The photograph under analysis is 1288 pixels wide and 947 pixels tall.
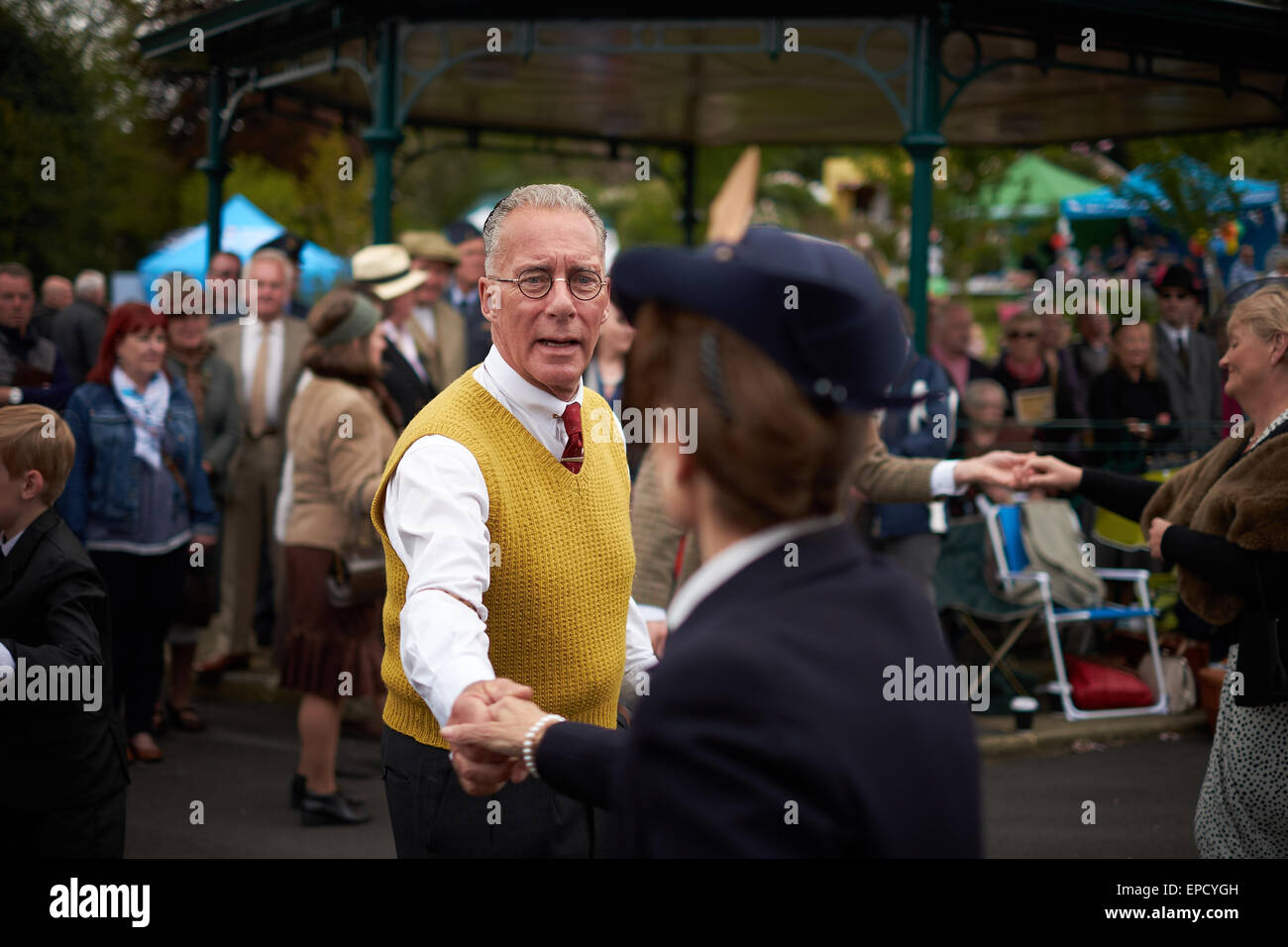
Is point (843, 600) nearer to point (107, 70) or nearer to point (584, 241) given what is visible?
point (584, 241)

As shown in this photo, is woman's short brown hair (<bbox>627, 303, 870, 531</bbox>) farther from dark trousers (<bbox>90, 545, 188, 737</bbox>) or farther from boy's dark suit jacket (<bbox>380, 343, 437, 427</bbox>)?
dark trousers (<bbox>90, 545, 188, 737</bbox>)

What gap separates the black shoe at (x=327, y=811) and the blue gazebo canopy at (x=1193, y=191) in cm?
1191

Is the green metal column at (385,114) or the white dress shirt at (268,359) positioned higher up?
the green metal column at (385,114)

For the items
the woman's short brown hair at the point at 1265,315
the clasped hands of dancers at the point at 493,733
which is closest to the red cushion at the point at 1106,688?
the woman's short brown hair at the point at 1265,315

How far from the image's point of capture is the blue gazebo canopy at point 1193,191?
1523cm

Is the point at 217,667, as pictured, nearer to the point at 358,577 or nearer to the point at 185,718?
the point at 185,718

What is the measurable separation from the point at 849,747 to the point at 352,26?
27.6 ft

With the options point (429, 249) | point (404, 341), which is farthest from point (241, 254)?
point (404, 341)

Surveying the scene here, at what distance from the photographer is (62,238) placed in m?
15.8

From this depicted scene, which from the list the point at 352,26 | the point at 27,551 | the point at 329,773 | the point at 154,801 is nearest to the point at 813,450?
the point at 27,551

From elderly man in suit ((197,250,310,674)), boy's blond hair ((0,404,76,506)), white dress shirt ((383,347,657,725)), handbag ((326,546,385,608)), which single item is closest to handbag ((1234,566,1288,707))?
white dress shirt ((383,347,657,725))

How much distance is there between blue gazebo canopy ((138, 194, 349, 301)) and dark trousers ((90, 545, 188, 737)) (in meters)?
12.1

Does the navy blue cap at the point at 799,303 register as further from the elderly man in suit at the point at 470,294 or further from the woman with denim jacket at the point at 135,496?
the elderly man in suit at the point at 470,294

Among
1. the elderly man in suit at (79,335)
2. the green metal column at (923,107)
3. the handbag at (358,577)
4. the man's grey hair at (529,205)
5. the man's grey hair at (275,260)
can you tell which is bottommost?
the handbag at (358,577)
